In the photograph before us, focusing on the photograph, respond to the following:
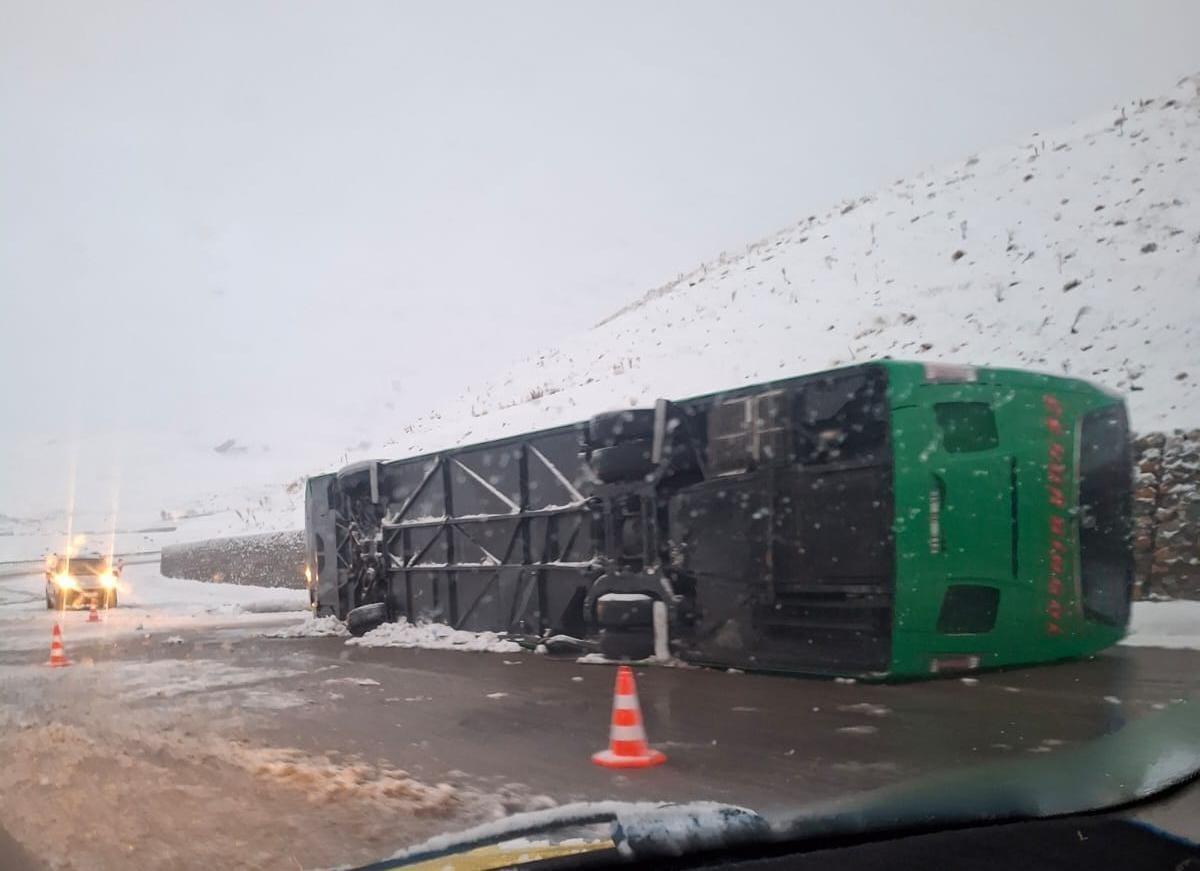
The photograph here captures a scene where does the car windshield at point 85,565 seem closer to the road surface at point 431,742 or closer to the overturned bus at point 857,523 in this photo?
the road surface at point 431,742

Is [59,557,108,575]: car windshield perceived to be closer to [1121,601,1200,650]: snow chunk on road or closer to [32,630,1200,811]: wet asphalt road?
[32,630,1200,811]: wet asphalt road

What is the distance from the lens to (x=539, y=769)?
211 inches

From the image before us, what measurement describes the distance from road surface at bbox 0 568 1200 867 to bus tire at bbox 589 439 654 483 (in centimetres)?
193

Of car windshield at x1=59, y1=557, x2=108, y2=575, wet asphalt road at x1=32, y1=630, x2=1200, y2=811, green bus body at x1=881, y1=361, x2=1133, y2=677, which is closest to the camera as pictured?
wet asphalt road at x1=32, y1=630, x2=1200, y2=811

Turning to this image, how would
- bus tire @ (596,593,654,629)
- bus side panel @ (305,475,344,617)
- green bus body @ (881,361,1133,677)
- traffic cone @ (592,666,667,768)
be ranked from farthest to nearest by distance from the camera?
bus side panel @ (305,475,344,617) < bus tire @ (596,593,654,629) < green bus body @ (881,361,1133,677) < traffic cone @ (592,666,667,768)

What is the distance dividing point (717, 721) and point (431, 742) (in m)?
1.94

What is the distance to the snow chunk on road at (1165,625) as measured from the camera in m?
9.14

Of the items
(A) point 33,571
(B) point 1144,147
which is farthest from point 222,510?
(B) point 1144,147

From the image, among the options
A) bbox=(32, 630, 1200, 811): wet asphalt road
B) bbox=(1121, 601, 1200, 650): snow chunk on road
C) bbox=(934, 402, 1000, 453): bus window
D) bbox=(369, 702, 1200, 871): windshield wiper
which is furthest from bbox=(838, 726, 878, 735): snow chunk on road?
bbox=(1121, 601, 1200, 650): snow chunk on road

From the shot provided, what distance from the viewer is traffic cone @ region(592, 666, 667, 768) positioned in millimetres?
5316

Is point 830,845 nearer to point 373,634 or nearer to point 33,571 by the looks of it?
point 373,634

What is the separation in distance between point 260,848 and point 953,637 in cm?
546

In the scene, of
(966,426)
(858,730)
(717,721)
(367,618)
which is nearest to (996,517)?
(966,426)

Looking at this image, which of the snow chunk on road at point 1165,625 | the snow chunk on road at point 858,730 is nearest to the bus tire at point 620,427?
the snow chunk on road at point 858,730
